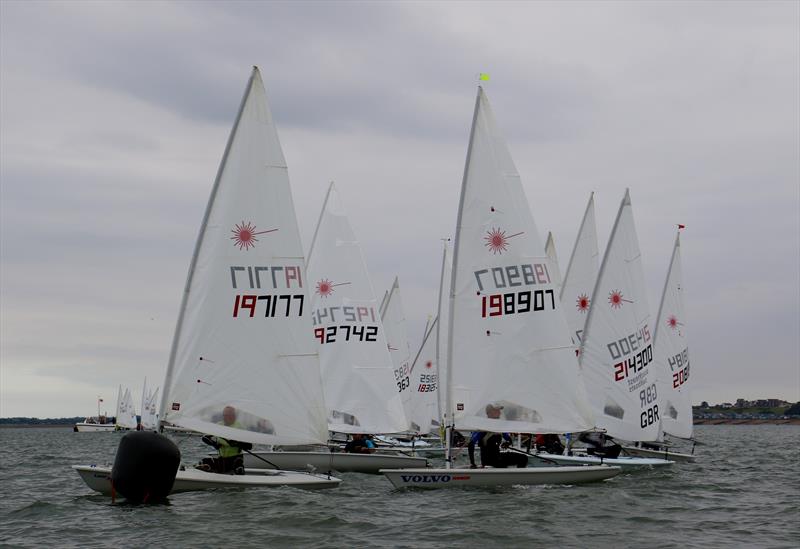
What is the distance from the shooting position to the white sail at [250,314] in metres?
19.1

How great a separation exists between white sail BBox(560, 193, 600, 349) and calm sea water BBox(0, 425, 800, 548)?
48.4 feet

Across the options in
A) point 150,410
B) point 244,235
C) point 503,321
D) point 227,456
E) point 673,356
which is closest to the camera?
point 227,456

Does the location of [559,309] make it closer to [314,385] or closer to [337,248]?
[314,385]

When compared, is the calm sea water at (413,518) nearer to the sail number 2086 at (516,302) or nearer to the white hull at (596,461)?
the white hull at (596,461)

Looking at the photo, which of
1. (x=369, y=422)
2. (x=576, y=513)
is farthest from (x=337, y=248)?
(x=576, y=513)

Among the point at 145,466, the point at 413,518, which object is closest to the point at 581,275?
the point at 413,518

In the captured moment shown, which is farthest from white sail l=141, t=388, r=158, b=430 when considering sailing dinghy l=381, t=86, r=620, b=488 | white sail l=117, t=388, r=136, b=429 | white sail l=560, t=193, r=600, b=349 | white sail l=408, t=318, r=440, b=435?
sailing dinghy l=381, t=86, r=620, b=488

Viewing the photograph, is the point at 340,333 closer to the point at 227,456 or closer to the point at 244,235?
the point at 244,235

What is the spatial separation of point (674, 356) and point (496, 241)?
17408 millimetres

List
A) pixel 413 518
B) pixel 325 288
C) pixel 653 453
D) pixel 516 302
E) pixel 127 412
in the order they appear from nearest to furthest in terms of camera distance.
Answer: pixel 413 518, pixel 516 302, pixel 325 288, pixel 653 453, pixel 127 412

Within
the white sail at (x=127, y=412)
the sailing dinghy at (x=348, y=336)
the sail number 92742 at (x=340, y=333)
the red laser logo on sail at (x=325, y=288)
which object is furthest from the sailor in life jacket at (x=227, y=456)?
the white sail at (x=127, y=412)

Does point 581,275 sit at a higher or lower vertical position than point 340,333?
higher

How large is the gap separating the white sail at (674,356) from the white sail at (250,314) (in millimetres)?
19104

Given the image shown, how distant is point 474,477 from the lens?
19234 mm
